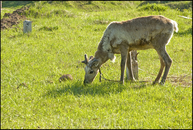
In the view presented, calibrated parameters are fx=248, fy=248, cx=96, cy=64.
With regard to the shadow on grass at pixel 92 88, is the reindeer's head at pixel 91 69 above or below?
above

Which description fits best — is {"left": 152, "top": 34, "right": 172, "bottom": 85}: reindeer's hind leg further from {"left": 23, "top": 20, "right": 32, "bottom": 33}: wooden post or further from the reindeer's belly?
{"left": 23, "top": 20, "right": 32, "bottom": 33}: wooden post

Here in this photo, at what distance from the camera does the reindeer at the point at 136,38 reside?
22.5 feet

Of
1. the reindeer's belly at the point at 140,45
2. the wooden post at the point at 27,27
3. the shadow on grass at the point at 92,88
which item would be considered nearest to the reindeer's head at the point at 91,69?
the shadow on grass at the point at 92,88

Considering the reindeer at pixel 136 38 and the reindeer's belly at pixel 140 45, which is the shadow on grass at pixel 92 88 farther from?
the reindeer's belly at pixel 140 45

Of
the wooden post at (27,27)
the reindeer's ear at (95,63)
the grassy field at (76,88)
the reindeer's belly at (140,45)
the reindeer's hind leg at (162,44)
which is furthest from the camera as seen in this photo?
the wooden post at (27,27)

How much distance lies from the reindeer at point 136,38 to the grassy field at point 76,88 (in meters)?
0.70

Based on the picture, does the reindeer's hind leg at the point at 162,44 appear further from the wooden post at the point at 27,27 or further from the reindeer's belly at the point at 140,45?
the wooden post at the point at 27,27

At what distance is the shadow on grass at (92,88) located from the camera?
6.58m

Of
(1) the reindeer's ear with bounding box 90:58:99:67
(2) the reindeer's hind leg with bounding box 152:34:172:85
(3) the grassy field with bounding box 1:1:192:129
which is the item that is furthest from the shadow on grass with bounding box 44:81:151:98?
(2) the reindeer's hind leg with bounding box 152:34:172:85

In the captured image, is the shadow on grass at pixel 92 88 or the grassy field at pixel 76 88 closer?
the grassy field at pixel 76 88

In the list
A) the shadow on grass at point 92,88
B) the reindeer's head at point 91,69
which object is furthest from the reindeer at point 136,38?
the shadow on grass at point 92,88

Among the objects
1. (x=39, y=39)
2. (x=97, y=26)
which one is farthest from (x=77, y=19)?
(x=39, y=39)

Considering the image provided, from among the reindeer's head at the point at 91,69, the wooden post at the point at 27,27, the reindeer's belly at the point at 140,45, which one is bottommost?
the wooden post at the point at 27,27

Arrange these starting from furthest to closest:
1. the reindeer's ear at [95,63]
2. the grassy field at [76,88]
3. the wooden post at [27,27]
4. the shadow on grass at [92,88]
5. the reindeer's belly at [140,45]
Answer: the wooden post at [27,27]
the reindeer's ear at [95,63]
the reindeer's belly at [140,45]
the shadow on grass at [92,88]
the grassy field at [76,88]
